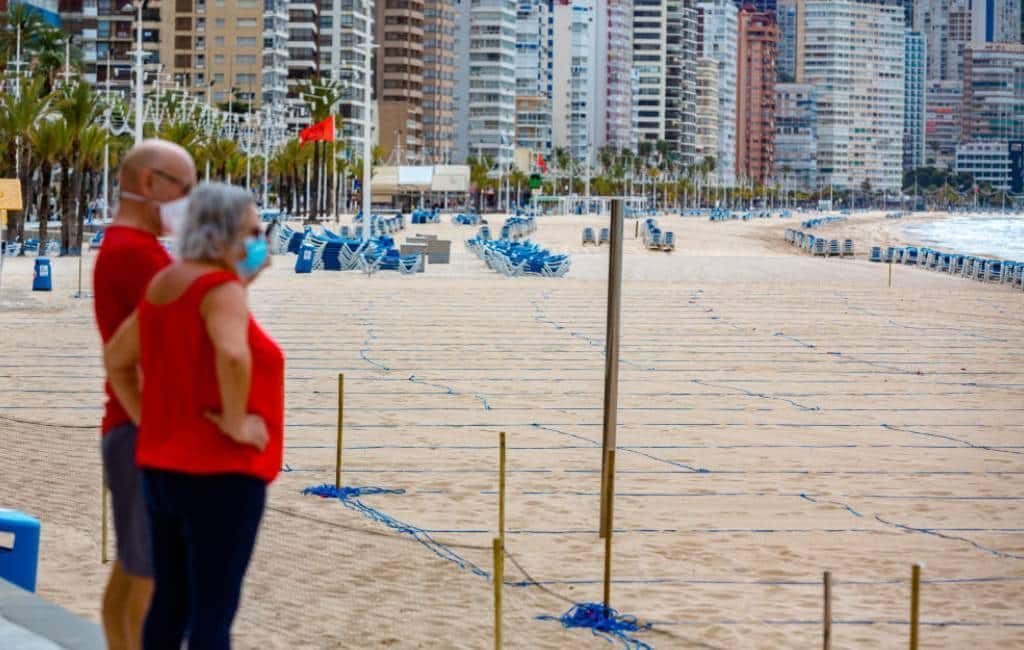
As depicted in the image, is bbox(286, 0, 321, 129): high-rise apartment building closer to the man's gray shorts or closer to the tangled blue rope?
the tangled blue rope

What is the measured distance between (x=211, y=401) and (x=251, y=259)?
39 cm

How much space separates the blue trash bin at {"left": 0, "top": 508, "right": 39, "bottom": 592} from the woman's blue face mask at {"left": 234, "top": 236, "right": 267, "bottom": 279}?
3.46 m

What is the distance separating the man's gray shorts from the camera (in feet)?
17.6

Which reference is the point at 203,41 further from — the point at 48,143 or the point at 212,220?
the point at 212,220

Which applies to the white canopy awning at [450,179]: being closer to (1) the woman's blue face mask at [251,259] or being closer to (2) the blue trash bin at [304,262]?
(2) the blue trash bin at [304,262]

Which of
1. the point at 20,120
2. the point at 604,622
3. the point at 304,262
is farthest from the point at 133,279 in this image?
the point at 20,120

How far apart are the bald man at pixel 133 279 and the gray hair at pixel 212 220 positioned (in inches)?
20.3

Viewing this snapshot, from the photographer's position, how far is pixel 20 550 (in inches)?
312

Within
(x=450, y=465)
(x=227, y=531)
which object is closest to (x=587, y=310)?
(x=450, y=465)

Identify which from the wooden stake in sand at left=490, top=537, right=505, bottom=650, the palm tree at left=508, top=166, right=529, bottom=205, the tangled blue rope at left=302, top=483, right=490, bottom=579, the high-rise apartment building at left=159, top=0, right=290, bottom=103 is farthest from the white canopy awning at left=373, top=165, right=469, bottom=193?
the wooden stake in sand at left=490, top=537, right=505, bottom=650

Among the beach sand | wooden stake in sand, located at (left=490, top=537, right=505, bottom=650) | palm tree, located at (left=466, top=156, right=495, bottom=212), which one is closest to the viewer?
wooden stake in sand, located at (left=490, top=537, right=505, bottom=650)

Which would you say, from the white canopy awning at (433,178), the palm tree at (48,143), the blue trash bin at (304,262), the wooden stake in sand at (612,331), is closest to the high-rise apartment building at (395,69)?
the white canopy awning at (433,178)

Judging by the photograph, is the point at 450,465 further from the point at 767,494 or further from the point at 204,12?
the point at 204,12

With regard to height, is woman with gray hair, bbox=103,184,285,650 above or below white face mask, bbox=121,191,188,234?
below
